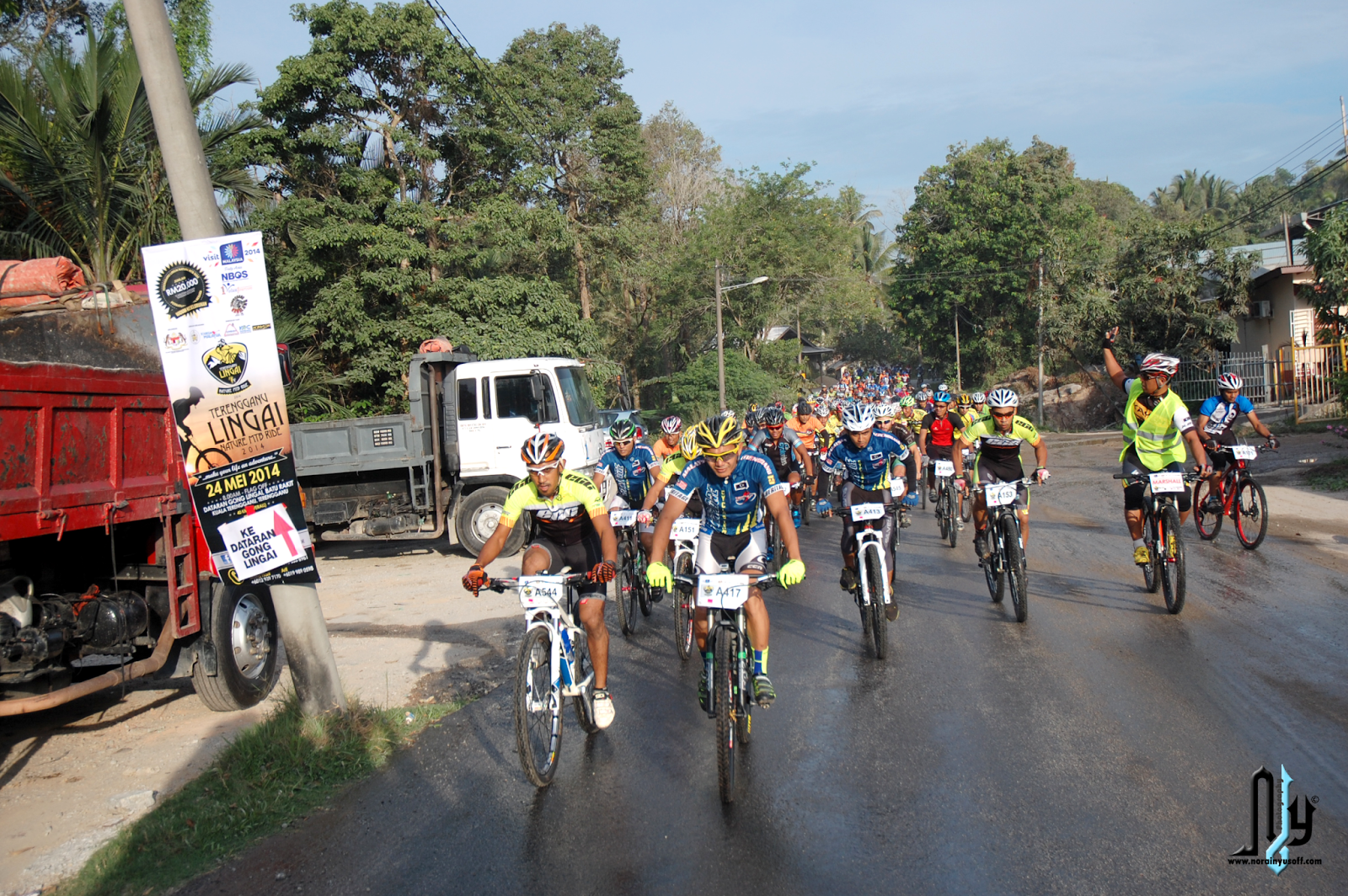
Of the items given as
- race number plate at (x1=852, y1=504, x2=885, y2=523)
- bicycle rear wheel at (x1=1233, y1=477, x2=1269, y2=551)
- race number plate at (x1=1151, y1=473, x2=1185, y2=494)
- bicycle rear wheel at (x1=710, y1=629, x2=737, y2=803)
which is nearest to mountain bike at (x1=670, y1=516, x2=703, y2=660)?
race number plate at (x1=852, y1=504, x2=885, y2=523)

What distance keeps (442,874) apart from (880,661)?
12.9 feet

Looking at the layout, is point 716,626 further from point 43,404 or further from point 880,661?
point 43,404

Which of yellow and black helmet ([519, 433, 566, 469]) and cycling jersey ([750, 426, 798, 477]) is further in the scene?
cycling jersey ([750, 426, 798, 477])

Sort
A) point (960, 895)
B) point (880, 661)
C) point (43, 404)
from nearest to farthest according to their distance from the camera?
point (960, 895)
point (43, 404)
point (880, 661)

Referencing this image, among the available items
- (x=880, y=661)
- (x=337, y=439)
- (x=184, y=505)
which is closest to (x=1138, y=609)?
(x=880, y=661)

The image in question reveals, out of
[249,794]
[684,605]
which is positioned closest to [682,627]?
[684,605]

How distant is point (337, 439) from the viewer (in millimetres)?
13289

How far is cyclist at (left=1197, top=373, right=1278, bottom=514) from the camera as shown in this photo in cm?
1090

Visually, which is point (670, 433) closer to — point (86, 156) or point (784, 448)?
point (784, 448)

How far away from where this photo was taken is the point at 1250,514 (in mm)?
10711

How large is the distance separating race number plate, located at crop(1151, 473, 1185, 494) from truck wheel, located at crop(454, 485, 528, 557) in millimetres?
8176

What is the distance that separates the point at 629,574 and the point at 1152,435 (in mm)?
4908

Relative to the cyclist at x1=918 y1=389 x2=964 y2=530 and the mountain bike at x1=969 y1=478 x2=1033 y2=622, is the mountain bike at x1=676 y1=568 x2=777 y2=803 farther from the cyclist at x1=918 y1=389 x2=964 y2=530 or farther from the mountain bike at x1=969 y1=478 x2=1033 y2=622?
the cyclist at x1=918 y1=389 x2=964 y2=530

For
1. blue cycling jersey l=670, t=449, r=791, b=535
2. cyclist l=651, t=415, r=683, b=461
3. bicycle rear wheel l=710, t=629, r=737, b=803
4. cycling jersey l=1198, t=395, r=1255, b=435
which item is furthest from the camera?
cycling jersey l=1198, t=395, r=1255, b=435
